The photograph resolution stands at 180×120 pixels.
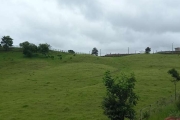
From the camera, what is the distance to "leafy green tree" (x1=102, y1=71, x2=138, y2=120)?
34531mm

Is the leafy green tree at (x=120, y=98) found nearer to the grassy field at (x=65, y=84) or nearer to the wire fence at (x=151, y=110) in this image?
the wire fence at (x=151, y=110)

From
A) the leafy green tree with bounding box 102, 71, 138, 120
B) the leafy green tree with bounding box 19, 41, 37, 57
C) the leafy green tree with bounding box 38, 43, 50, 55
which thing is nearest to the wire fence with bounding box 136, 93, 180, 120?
the leafy green tree with bounding box 102, 71, 138, 120

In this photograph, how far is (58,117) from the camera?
44.0 metres

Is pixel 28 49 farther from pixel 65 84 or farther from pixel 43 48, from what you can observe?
pixel 65 84

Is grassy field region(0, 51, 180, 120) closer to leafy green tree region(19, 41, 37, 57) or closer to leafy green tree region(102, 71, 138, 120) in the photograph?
leafy green tree region(19, 41, 37, 57)

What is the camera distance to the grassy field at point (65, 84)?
154 ft

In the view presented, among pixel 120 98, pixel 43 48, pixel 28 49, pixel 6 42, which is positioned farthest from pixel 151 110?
pixel 6 42

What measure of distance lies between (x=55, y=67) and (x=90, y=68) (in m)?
10.5

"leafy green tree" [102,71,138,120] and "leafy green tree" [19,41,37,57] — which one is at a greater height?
"leafy green tree" [19,41,37,57]

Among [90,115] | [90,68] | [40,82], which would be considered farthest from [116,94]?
[90,68]

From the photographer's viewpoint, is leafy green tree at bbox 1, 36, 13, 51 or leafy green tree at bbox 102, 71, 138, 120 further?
leafy green tree at bbox 1, 36, 13, 51

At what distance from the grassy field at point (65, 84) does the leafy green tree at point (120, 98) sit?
8.36 metres

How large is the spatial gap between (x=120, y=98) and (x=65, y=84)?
3281 cm

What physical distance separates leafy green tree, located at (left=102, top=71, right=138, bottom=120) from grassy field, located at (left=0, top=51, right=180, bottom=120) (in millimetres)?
8356
